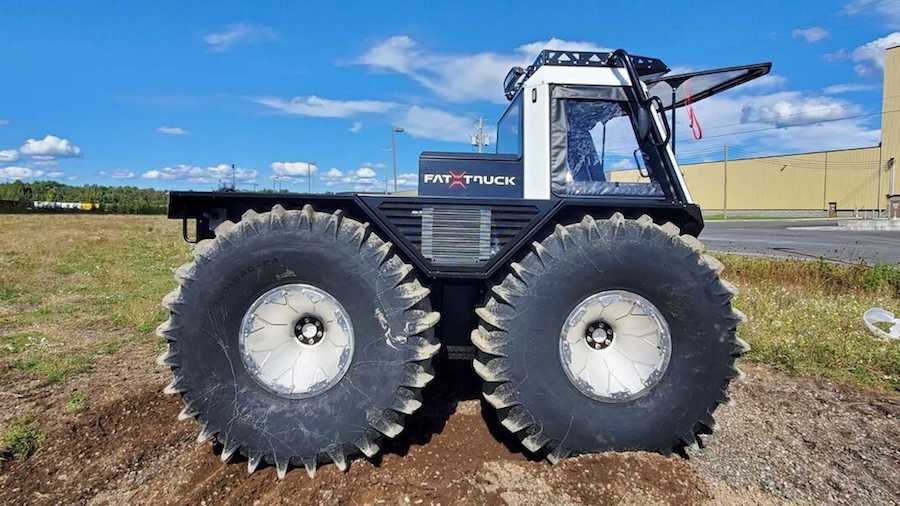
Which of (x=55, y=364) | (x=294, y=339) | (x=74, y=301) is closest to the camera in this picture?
(x=294, y=339)

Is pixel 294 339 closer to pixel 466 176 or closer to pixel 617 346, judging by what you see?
pixel 466 176

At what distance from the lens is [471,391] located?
4.46 metres

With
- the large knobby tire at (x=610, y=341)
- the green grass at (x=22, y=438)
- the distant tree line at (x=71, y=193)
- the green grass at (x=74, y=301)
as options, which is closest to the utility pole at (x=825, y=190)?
the green grass at (x=74, y=301)

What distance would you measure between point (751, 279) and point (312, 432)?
27.6 ft

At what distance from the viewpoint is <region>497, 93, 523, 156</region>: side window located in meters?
4.04

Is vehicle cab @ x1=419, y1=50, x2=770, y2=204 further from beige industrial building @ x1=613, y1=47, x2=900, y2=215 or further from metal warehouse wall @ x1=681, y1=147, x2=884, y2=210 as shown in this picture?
metal warehouse wall @ x1=681, y1=147, x2=884, y2=210

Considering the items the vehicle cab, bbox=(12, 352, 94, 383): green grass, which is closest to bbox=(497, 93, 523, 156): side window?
the vehicle cab

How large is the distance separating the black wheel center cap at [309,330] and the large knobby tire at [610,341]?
37.3 inches

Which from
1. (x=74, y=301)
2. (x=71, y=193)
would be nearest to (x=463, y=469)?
(x=74, y=301)

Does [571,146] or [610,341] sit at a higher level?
[571,146]

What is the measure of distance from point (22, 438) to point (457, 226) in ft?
10.6

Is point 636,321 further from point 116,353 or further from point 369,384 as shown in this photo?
point 116,353

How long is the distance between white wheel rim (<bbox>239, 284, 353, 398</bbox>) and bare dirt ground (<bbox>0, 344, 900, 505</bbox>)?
1.78 ft

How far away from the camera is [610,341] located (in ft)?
11.2
